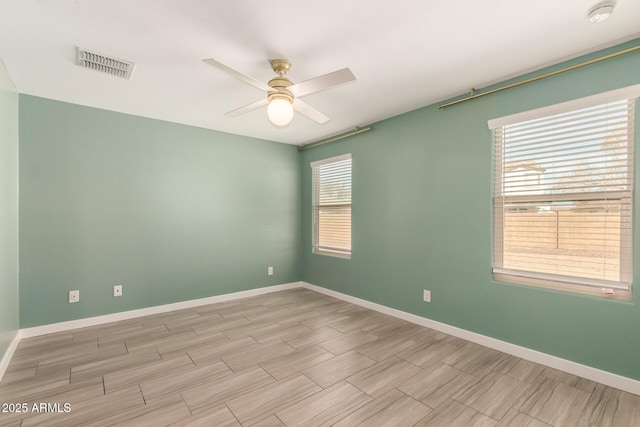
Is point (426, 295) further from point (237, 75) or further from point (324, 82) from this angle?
point (237, 75)

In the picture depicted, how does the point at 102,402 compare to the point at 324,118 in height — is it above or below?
below

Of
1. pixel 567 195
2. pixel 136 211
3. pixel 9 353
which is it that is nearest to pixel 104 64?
pixel 136 211

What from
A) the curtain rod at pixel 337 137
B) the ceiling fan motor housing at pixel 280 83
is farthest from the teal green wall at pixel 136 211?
the ceiling fan motor housing at pixel 280 83

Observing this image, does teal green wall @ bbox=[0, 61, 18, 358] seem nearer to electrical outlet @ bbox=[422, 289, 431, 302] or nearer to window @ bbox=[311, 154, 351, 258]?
window @ bbox=[311, 154, 351, 258]

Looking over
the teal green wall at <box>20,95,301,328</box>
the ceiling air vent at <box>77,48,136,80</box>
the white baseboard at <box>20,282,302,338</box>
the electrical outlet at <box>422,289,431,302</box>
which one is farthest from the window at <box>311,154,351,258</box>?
the ceiling air vent at <box>77,48,136,80</box>

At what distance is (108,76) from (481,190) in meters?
3.45

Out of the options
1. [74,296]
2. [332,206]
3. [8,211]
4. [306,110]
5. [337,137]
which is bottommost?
[74,296]

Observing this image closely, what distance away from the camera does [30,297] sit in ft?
9.68

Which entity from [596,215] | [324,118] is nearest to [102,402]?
[324,118]

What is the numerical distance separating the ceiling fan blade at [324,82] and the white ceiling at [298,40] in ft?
0.92

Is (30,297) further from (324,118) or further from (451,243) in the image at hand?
(451,243)

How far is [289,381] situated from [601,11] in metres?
3.05

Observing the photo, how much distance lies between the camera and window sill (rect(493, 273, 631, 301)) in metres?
2.11

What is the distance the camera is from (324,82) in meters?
2.00
